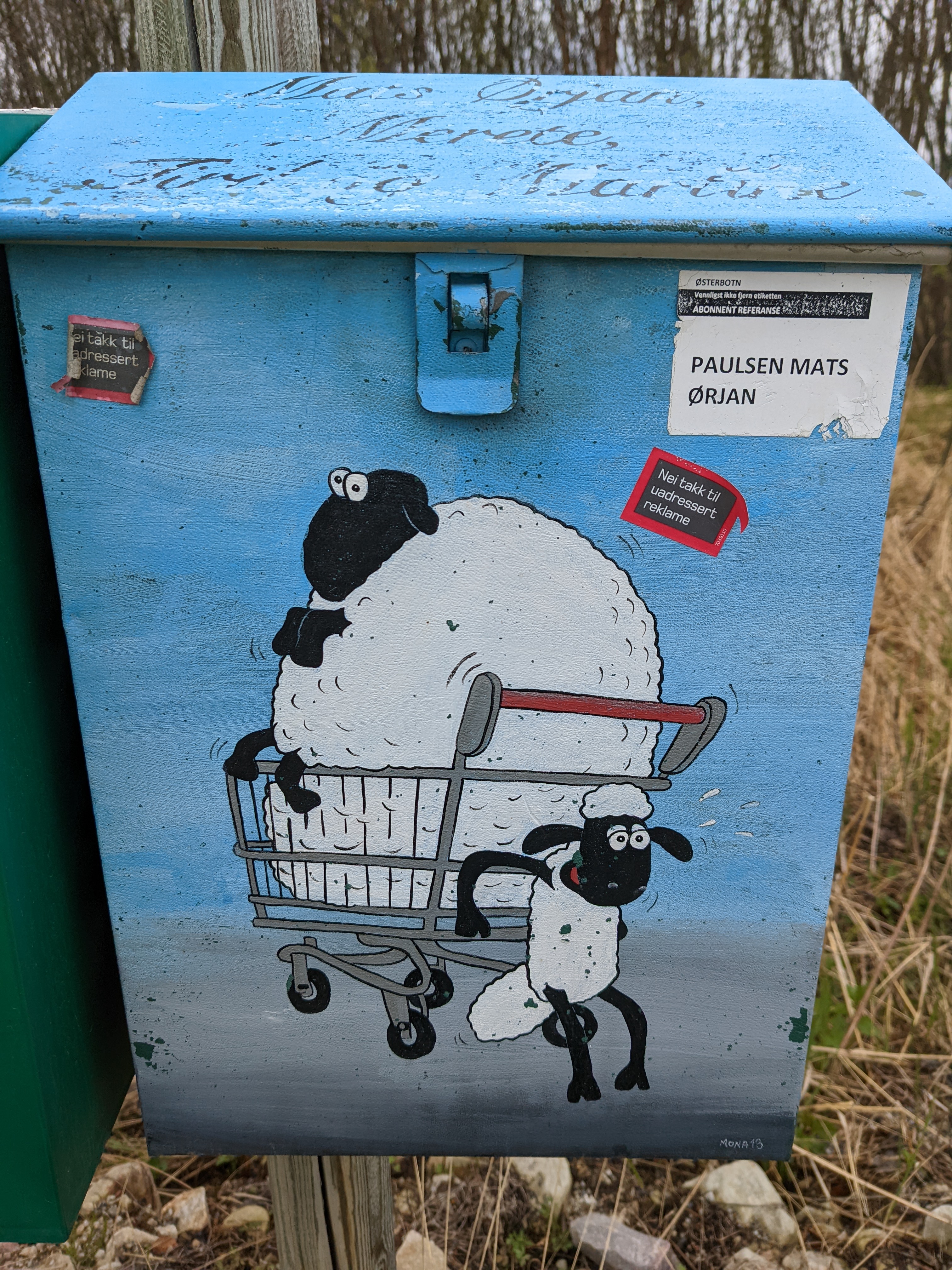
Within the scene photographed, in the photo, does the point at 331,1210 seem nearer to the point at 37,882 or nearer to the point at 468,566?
the point at 37,882

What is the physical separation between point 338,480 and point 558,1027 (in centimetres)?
74

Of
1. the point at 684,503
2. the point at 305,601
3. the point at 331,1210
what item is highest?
the point at 684,503

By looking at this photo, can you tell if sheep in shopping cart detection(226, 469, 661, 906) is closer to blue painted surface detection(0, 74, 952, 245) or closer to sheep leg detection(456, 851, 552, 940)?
sheep leg detection(456, 851, 552, 940)

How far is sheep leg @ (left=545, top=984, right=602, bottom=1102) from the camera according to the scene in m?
1.18

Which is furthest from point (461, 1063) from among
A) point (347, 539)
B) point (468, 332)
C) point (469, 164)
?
point (469, 164)

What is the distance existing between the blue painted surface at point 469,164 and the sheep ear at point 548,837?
64 centimetres

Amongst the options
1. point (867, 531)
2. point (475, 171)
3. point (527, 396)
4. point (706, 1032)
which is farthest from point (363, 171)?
point (706, 1032)

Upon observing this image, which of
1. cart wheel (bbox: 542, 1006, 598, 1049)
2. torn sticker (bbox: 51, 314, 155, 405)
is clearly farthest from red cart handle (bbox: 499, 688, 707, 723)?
torn sticker (bbox: 51, 314, 155, 405)

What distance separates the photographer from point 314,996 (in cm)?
117

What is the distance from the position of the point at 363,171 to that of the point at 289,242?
121 mm

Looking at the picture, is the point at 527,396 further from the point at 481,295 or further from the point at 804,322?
the point at 804,322

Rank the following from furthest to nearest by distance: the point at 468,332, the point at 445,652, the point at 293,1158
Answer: the point at 293,1158 → the point at 445,652 → the point at 468,332

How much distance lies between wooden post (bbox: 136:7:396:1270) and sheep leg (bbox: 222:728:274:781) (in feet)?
2.13

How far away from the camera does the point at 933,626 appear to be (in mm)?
3270
